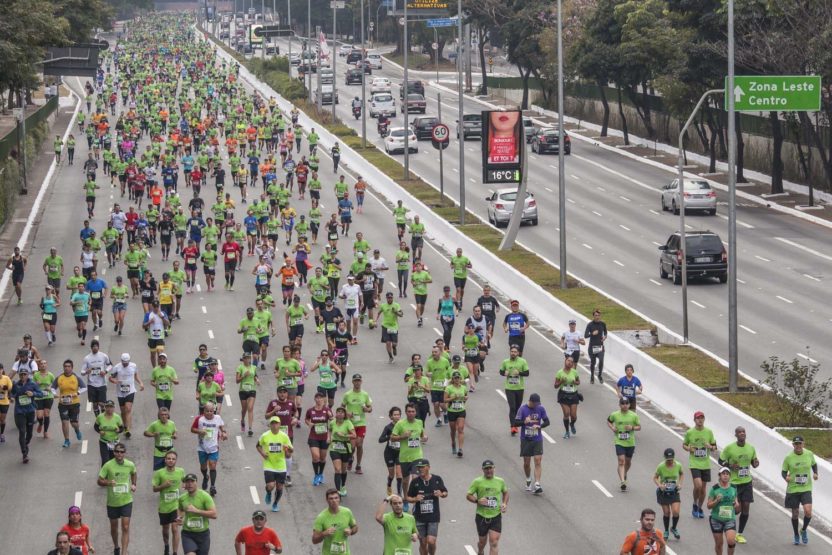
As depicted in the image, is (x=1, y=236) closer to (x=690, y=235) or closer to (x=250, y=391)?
(x=690, y=235)

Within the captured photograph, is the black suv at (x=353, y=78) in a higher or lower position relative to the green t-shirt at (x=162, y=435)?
higher

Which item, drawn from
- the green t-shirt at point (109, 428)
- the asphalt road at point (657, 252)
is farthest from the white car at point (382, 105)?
the green t-shirt at point (109, 428)

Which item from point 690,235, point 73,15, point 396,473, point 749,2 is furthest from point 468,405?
point 73,15

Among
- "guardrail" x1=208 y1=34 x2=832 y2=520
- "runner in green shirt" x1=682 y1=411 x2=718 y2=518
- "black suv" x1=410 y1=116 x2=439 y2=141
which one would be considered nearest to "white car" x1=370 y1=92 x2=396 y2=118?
"black suv" x1=410 y1=116 x2=439 y2=141

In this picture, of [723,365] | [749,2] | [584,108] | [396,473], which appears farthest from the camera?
[584,108]

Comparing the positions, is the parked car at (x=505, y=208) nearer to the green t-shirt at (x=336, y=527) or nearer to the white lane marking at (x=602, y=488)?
the white lane marking at (x=602, y=488)
